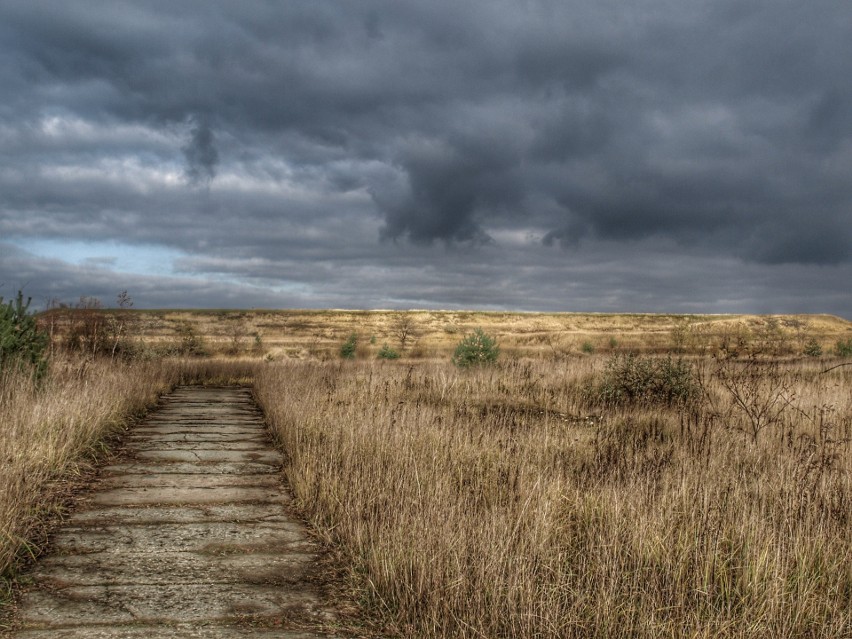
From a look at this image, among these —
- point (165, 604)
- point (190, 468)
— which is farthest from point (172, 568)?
point (190, 468)

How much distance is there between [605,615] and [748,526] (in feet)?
5.58

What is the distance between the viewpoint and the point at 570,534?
4.18 meters

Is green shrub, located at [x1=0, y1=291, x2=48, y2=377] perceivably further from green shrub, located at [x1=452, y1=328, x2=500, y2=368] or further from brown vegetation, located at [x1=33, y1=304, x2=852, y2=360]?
brown vegetation, located at [x1=33, y1=304, x2=852, y2=360]

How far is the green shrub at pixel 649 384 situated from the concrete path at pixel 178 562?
730 centimetres

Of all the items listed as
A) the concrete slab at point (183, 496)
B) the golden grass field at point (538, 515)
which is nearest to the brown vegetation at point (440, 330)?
the golden grass field at point (538, 515)

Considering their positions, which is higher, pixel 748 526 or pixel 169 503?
pixel 748 526

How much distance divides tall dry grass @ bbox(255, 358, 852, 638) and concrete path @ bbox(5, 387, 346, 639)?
1.26ft

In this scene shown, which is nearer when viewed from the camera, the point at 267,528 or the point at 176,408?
the point at 267,528

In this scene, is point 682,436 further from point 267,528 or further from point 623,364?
point 267,528

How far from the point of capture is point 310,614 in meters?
3.32

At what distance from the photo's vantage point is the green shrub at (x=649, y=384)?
11320mm

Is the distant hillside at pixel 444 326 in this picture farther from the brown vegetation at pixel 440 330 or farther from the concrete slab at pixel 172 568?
the concrete slab at pixel 172 568

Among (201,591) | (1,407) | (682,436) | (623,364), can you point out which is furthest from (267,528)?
(623,364)

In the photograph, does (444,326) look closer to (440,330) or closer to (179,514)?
(440,330)
